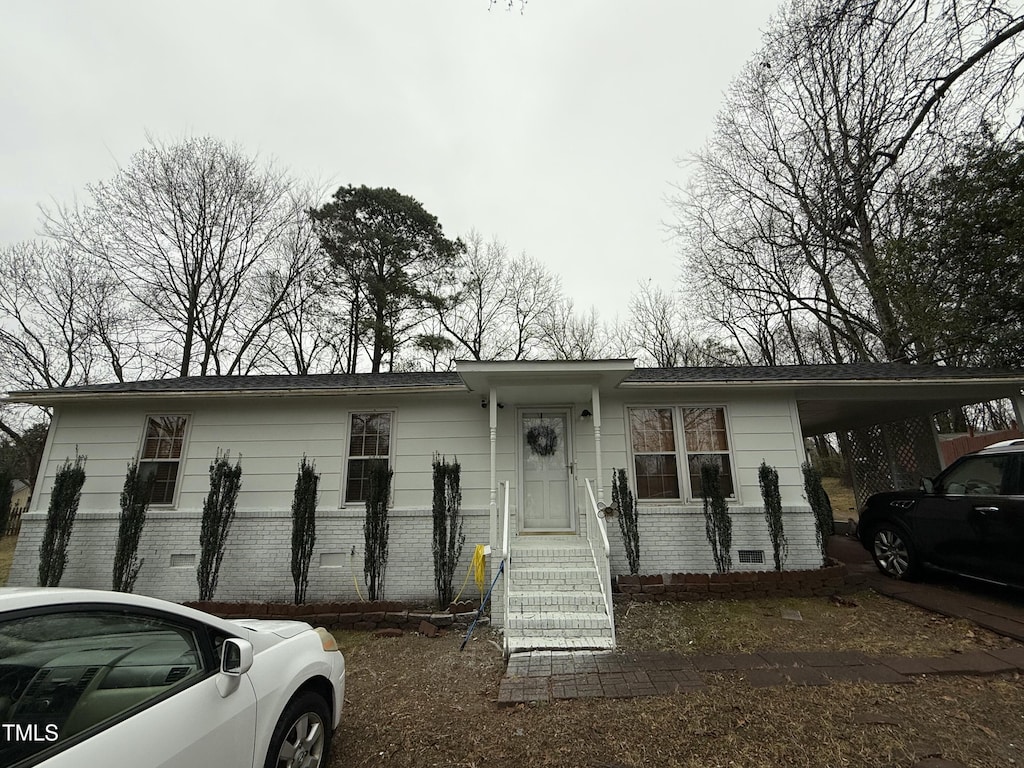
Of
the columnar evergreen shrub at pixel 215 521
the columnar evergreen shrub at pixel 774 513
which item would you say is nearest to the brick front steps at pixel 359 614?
the columnar evergreen shrub at pixel 215 521

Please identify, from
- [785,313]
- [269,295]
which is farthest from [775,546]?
[269,295]

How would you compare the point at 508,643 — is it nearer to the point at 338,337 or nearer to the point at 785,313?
the point at 338,337

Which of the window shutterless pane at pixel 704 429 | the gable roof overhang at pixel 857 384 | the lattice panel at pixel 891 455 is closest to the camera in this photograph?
the gable roof overhang at pixel 857 384

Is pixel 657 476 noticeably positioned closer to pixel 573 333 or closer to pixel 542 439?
pixel 542 439

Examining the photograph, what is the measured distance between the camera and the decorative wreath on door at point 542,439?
6812 millimetres

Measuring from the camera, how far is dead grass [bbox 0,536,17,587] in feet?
25.9

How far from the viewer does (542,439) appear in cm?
687

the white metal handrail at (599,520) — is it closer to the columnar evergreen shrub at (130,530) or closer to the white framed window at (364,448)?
the white framed window at (364,448)

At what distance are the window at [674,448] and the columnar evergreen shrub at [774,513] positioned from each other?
458mm

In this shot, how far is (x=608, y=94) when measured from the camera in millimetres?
8453

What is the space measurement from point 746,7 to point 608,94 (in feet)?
8.50

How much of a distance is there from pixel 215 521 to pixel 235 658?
209 inches

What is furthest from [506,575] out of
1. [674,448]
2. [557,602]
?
[674,448]

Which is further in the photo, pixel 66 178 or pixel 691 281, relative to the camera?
pixel 691 281
